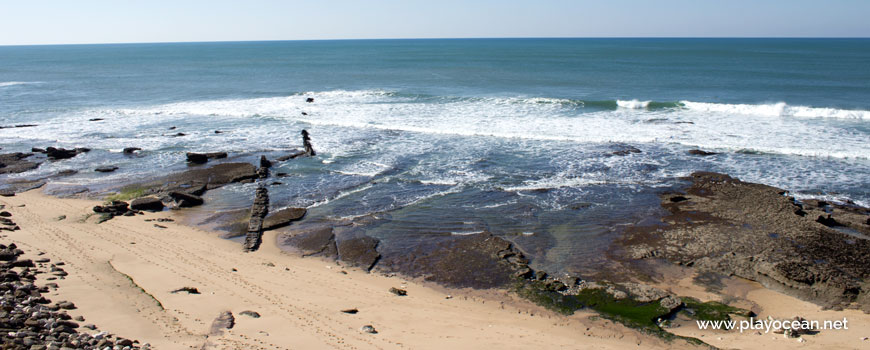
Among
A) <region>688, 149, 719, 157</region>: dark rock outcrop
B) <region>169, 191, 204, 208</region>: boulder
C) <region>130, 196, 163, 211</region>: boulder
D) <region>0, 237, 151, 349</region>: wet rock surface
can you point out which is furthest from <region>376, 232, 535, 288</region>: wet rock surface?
<region>688, 149, 719, 157</region>: dark rock outcrop

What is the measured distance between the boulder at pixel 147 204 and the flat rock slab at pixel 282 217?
418 cm

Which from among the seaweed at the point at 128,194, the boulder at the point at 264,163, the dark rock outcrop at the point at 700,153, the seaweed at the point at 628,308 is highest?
the boulder at the point at 264,163

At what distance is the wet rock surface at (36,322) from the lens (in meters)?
8.12

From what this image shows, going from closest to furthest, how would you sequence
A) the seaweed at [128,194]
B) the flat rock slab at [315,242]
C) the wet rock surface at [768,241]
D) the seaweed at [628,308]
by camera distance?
the seaweed at [628,308], the wet rock surface at [768,241], the flat rock slab at [315,242], the seaweed at [128,194]

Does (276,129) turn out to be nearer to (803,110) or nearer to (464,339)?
(464,339)

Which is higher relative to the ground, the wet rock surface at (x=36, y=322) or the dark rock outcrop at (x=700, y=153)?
the wet rock surface at (x=36, y=322)

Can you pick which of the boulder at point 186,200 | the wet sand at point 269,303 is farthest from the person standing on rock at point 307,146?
the wet sand at point 269,303

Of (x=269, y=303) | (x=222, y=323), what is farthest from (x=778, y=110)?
(x=222, y=323)

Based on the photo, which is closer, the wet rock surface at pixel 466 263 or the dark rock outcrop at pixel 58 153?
the wet rock surface at pixel 466 263

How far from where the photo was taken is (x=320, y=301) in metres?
11.4

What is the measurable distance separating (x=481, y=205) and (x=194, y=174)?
1224 centimetres

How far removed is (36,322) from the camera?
8.83 metres

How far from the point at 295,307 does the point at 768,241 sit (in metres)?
12.8

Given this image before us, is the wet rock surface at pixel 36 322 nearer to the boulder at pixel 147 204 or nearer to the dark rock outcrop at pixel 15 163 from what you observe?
the boulder at pixel 147 204
